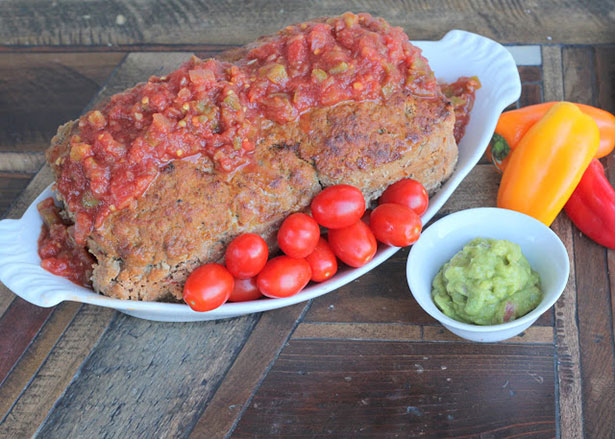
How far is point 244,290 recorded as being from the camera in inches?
126

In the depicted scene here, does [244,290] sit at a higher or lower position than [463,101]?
lower

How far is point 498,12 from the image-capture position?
5000mm

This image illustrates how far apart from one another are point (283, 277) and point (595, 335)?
1.66 meters

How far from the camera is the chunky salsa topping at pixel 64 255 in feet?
10.5

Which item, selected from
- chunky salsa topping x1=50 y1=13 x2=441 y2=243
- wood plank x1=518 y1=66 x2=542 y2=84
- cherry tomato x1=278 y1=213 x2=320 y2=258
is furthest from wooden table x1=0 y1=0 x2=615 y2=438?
wood plank x1=518 y1=66 x2=542 y2=84

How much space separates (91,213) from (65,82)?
7.02 feet

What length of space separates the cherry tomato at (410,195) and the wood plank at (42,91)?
8.28ft

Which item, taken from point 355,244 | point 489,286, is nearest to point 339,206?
point 355,244

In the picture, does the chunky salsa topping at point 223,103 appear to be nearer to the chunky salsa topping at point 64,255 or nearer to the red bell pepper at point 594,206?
the chunky salsa topping at point 64,255

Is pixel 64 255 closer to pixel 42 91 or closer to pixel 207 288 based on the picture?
pixel 207 288

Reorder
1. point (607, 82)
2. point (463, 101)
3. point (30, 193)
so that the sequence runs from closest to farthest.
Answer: point (463, 101) → point (30, 193) → point (607, 82)

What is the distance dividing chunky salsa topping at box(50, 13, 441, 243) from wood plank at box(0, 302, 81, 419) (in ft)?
2.05

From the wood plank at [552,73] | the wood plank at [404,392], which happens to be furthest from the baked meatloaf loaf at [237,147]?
the wood plank at [552,73]

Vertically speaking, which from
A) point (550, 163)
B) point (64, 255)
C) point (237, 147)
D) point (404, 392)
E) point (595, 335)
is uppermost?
point (237, 147)
